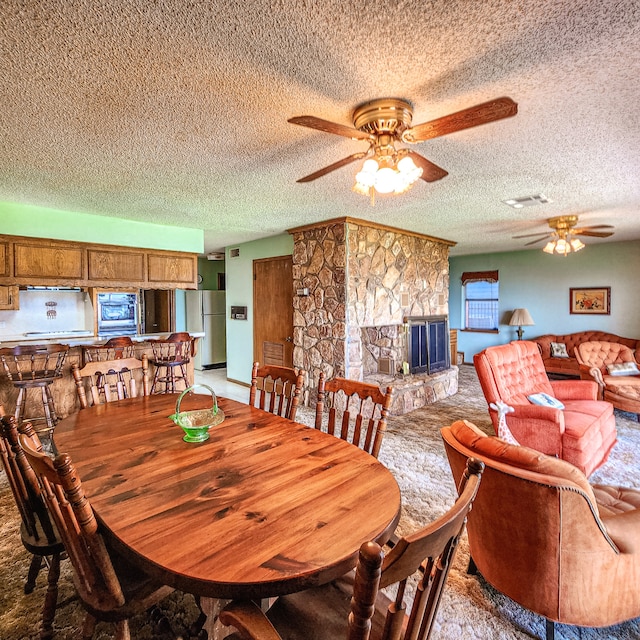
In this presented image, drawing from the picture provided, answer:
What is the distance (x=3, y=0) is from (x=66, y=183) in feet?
7.33

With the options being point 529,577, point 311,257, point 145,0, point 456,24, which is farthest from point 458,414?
point 145,0

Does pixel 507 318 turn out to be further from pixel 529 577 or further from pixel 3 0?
pixel 3 0

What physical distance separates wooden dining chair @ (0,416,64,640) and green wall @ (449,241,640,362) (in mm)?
7965

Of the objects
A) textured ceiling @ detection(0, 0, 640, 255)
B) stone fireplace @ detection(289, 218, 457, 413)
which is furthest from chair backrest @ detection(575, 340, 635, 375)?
textured ceiling @ detection(0, 0, 640, 255)

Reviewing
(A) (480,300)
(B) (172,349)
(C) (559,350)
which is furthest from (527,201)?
(A) (480,300)

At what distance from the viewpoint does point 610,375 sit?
502 cm

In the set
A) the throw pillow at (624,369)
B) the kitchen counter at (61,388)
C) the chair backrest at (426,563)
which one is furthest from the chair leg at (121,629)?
the throw pillow at (624,369)

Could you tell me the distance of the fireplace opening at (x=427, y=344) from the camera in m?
5.40

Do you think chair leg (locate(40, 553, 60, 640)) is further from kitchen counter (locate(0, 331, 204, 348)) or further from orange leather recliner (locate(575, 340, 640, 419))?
orange leather recliner (locate(575, 340, 640, 419))

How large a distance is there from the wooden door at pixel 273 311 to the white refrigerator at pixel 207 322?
7.77 feet

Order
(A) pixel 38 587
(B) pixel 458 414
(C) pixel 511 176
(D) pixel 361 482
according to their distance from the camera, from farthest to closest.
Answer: (B) pixel 458 414 < (C) pixel 511 176 < (A) pixel 38 587 < (D) pixel 361 482

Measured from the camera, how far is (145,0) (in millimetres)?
1266

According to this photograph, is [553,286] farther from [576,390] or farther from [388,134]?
[388,134]

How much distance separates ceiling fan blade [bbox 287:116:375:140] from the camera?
1655 millimetres
